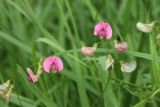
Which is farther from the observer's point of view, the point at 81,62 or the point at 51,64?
the point at 81,62

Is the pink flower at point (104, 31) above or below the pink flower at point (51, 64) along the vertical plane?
above

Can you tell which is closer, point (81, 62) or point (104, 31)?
point (104, 31)

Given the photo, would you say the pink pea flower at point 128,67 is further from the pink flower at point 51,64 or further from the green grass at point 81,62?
the pink flower at point 51,64

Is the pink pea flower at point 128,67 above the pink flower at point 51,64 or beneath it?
beneath

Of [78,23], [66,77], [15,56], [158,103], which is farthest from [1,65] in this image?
[158,103]

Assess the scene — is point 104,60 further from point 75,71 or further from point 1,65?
point 1,65

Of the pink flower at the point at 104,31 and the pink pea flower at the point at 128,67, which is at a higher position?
the pink flower at the point at 104,31

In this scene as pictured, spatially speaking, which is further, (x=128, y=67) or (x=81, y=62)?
(x=81, y=62)

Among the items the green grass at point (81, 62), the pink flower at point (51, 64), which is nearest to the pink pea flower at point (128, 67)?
the green grass at point (81, 62)

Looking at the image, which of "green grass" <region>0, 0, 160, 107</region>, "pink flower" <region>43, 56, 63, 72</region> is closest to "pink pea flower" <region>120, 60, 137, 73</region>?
"green grass" <region>0, 0, 160, 107</region>
